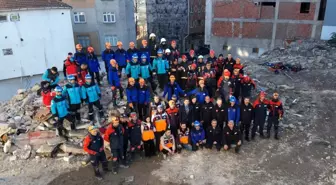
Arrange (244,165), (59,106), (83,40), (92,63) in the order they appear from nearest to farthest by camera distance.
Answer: (244,165) → (59,106) → (92,63) → (83,40)

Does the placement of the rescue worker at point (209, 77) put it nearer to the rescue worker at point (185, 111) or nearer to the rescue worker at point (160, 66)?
the rescue worker at point (160, 66)

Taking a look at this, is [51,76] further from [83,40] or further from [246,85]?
[83,40]

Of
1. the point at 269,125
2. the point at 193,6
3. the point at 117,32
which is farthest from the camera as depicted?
the point at 193,6

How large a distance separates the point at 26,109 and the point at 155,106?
5.48m

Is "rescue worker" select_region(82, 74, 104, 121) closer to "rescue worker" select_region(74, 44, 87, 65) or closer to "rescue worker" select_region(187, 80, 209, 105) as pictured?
"rescue worker" select_region(74, 44, 87, 65)

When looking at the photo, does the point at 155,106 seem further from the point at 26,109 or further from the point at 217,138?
the point at 26,109

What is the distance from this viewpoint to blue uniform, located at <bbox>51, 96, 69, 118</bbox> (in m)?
8.78

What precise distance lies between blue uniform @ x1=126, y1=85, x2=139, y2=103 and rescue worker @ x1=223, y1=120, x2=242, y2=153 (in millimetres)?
3069

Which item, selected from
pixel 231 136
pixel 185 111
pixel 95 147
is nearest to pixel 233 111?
pixel 231 136

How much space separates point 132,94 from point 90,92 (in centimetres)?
137

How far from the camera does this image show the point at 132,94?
9.35 m

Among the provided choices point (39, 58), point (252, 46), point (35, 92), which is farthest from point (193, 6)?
point (35, 92)

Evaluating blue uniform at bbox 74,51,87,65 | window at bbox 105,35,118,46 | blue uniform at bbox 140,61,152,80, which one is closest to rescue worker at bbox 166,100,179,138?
blue uniform at bbox 140,61,152,80

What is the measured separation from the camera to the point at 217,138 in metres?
8.91
